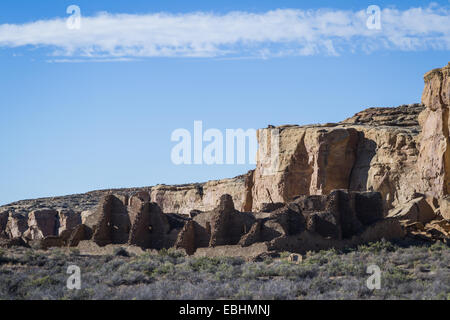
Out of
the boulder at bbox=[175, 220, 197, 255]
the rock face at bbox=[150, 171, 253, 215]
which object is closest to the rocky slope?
the boulder at bbox=[175, 220, 197, 255]

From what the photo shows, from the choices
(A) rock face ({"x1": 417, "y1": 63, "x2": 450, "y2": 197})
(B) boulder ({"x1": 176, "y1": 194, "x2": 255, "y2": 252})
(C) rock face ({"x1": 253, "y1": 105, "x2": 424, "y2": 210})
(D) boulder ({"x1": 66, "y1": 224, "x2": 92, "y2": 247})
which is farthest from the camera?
(C) rock face ({"x1": 253, "y1": 105, "x2": 424, "y2": 210})

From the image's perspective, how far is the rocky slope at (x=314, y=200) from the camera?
29109 mm

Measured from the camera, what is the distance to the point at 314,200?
32062 mm

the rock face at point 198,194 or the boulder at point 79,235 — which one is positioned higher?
the rock face at point 198,194

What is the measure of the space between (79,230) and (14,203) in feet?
194

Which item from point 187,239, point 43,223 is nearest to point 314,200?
point 187,239

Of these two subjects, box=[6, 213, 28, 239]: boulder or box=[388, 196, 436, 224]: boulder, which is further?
box=[6, 213, 28, 239]: boulder

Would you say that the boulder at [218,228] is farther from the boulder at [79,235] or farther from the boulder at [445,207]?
the boulder at [445,207]

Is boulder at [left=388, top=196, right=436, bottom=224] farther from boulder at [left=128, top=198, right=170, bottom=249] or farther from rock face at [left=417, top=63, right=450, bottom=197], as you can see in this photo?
boulder at [left=128, top=198, right=170, bottom=249]

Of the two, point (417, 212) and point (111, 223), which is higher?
point (417, 212)

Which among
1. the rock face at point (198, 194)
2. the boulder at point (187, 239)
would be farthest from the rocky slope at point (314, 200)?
the rock face at point (198, 194)

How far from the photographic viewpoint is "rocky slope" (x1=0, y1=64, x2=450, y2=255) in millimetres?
29109

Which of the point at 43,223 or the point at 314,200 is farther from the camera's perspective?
the point at 43,223

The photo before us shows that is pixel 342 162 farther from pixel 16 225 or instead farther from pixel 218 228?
pixel 16 225
